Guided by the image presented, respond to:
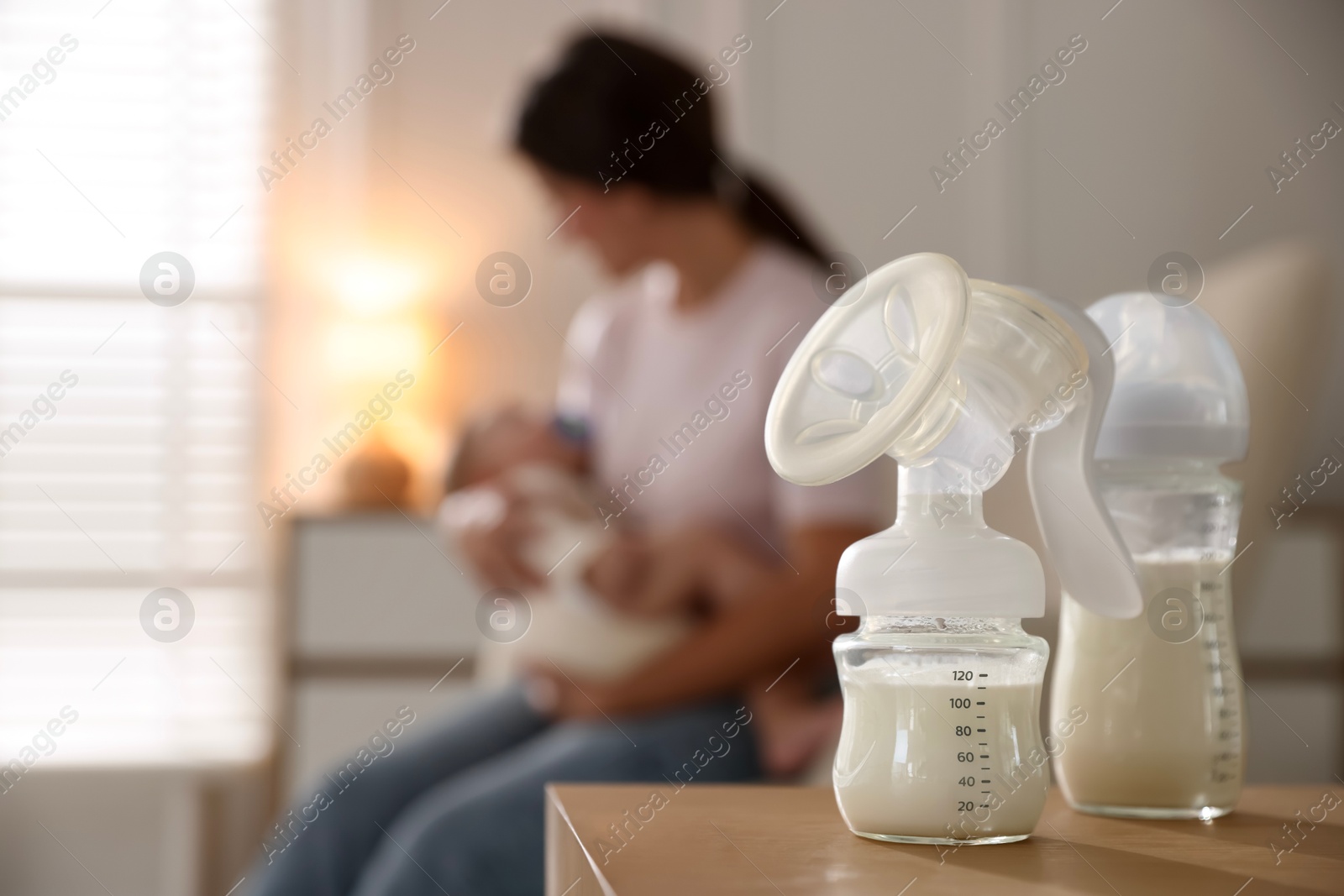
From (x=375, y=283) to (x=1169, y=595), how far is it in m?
2.12

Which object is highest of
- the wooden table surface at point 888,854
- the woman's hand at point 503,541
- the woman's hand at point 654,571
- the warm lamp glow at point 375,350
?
the warm lamp glow at point 375,350

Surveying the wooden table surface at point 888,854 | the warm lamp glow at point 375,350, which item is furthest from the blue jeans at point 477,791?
the warm lamp glow at point 375,350

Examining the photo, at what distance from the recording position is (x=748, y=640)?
43.2 inches

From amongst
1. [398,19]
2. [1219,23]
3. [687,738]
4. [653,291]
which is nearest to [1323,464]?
[1219,23]

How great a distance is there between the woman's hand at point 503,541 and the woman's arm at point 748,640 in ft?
0.63

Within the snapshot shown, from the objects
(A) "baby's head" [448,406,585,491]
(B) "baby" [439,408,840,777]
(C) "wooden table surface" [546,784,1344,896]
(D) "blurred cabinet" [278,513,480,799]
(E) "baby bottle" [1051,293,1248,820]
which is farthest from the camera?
(D) "blurred cabinet" [278,513,480,799]

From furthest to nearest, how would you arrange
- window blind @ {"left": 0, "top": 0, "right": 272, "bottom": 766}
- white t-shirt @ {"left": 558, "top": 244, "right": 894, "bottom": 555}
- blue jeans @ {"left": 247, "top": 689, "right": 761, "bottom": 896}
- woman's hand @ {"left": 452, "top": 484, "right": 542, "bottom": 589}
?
window blind @ {"left": 0, "top": 0, "right": 272, "bottom": 766} → woman's hand @ {"left": 452, "top": 484, "right": 542, "bottom": 589} → white t-shirt @ {"left": 558, "top": 244, "right": 894, "bottom": 555} → blue jeans @ {"left": 247, "top": 689, "right": 761, "bottom": 896}

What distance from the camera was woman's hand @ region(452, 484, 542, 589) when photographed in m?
1.27

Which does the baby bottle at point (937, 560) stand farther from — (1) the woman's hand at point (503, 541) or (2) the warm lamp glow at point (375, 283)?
(2) the warm lamp glow at point (375, 283)

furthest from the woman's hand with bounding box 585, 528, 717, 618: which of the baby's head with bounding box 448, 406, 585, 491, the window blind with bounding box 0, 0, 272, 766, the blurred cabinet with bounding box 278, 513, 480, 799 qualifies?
the window blind with bounding box 0, 0, 272, 766

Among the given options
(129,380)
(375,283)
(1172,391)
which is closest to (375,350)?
(375,283)

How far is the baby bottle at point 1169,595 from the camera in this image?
19.2 inches

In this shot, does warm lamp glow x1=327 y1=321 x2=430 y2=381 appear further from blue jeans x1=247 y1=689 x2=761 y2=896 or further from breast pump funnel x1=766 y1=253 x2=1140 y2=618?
breast pump funnel x1=766 y1=253 x2=1140 y2=618

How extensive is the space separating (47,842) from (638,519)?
5.77ft
